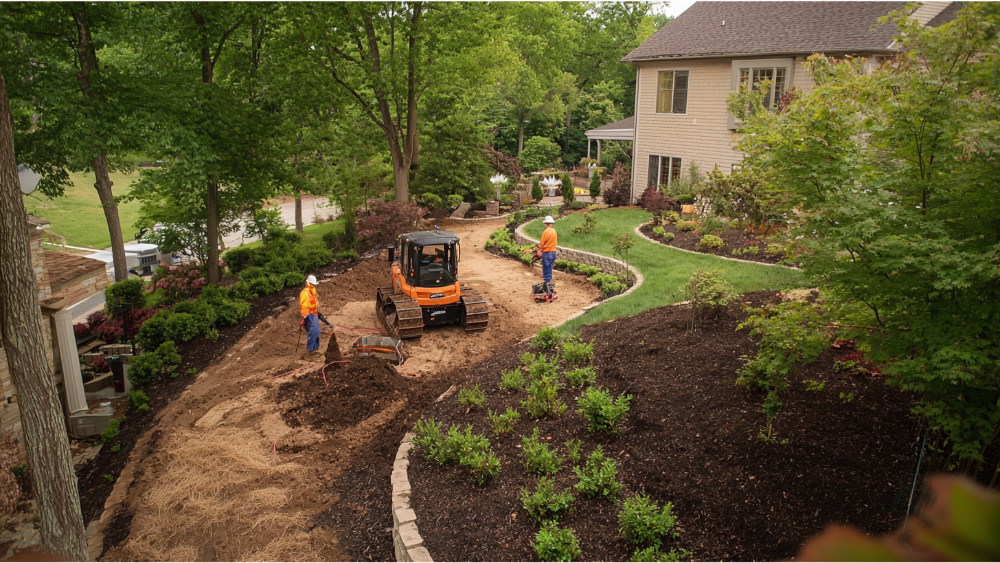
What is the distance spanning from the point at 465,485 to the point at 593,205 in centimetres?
2151

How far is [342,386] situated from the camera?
10.5 meters

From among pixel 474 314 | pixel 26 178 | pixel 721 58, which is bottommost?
pixel 474 314

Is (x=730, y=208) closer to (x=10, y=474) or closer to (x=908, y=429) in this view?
(x=908, y=429)

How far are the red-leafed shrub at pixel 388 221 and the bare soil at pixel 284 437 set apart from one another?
5.99 meters

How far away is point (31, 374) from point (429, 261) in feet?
25.7

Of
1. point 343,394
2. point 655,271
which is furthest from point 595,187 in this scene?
point 343,394

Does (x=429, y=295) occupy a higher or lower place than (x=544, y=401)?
higher

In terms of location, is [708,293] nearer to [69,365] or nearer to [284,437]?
[284,437]

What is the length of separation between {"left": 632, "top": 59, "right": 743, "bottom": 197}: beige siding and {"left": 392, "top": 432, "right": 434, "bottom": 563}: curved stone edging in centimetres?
1825

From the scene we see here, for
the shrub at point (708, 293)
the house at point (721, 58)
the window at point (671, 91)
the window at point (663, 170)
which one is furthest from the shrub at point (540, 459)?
the window at point (671, 91)

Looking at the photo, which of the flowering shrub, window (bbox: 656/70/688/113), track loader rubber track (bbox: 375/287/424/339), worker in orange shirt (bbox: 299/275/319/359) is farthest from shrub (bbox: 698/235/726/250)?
the flowering shrub

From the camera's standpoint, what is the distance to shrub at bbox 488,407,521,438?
7.80 meters

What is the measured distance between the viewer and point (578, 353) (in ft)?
30.5

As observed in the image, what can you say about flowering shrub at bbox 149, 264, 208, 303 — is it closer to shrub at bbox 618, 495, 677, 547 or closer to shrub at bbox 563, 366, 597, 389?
shrub at bbox 563, 366, 597, 389
